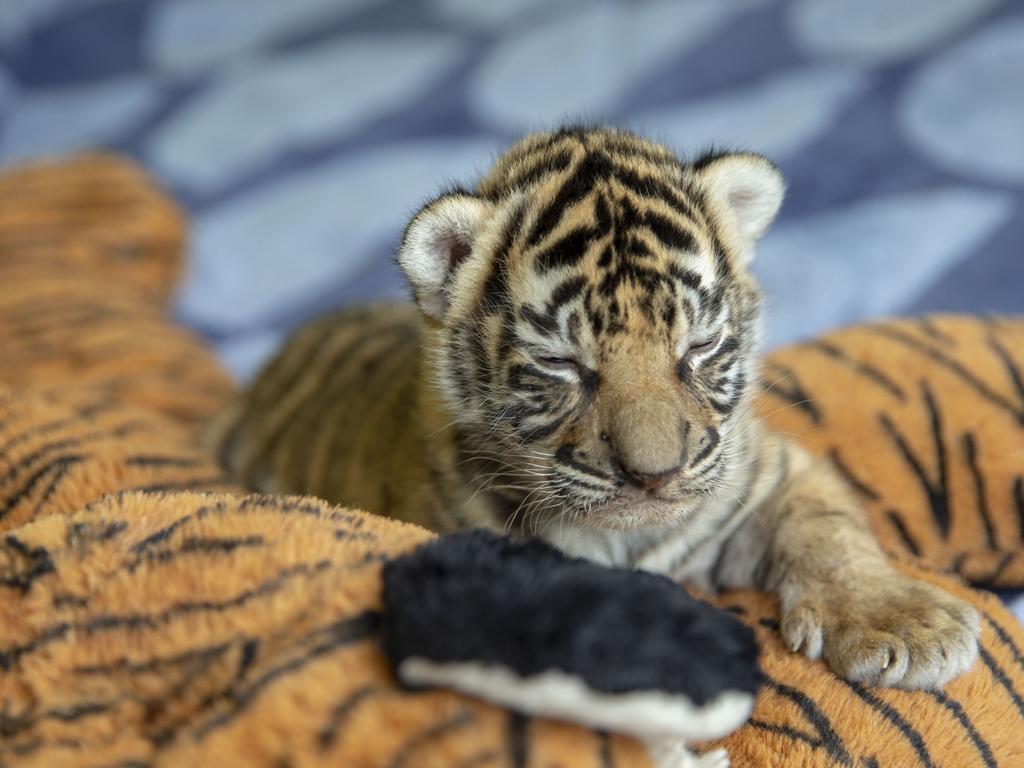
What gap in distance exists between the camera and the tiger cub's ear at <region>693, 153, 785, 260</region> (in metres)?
1.28

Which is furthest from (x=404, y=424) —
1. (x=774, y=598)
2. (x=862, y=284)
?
(x=862, y=284)

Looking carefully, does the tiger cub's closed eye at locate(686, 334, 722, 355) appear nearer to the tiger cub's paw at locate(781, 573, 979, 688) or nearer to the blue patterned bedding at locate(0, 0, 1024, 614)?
the tiger cub's paw at locate(781, 573, 979, 688)

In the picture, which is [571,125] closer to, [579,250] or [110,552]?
[579,250]

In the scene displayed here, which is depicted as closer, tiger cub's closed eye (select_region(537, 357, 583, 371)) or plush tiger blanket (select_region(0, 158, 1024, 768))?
plush tiger blanket (select_region(0, 158, 1024, 768))

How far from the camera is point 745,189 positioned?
4.32ft

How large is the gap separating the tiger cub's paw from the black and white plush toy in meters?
0.33

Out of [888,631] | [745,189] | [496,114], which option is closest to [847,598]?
[888,631]

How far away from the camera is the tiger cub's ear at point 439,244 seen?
1.22 m

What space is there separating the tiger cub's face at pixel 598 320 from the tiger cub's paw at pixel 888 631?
6.6 inches

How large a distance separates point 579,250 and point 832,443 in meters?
0.52

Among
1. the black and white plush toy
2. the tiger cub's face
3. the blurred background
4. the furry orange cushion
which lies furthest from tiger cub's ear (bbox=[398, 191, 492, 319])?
the blurred background

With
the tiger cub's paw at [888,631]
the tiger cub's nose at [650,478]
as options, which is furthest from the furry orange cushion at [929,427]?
the tiger cub's nose at [650,478]

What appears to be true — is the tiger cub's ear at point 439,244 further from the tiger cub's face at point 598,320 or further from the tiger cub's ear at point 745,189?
the tiger cub's ear at point 745,189

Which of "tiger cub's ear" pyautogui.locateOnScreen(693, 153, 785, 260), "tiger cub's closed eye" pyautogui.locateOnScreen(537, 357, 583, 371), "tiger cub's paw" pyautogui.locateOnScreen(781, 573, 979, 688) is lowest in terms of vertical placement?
"tiger cub's paw" pyautogui.locateOnScreen(781, 573, 979, 688)
